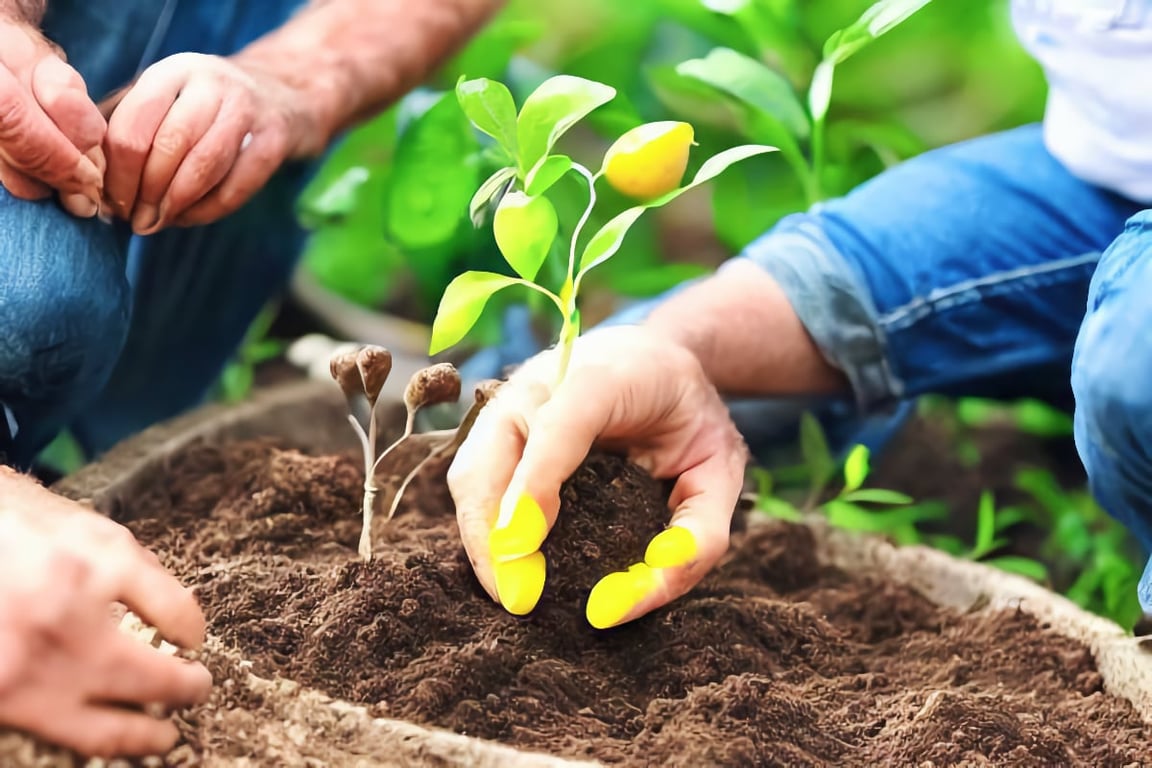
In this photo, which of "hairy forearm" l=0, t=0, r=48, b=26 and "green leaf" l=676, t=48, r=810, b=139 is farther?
"green leaf" l=676, t=48, r=810, b=139

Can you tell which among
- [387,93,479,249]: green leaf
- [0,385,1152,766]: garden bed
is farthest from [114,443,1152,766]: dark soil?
[387,93,479,249]: green leaf

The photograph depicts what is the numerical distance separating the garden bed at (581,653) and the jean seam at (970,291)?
0.22 m

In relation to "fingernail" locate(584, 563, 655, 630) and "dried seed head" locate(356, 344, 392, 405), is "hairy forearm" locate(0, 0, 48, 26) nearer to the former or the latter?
"dried seed head" locate(356, 344, 392, 405)

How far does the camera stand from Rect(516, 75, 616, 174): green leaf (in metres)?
0.66

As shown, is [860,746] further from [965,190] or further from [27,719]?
[965,190]

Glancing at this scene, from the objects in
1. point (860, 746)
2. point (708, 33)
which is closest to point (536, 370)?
A: point (860, 746)

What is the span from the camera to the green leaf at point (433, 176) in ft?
3.52

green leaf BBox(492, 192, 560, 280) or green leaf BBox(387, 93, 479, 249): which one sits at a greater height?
green leaf BBox(492, 192, 560, 280)

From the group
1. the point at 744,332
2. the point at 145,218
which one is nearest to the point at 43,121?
the point at 145,218

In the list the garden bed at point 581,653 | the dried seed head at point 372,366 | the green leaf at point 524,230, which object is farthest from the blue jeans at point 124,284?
the green leaf at point 524,230

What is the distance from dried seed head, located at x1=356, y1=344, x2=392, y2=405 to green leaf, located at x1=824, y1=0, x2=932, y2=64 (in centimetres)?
40

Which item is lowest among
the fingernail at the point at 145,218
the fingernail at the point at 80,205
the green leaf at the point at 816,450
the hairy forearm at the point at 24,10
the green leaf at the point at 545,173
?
the green leaf at the point at 816,450

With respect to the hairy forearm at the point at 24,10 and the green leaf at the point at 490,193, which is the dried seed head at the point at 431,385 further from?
the hairy forearm at the point at 24,10

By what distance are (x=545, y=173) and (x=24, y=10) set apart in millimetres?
417
